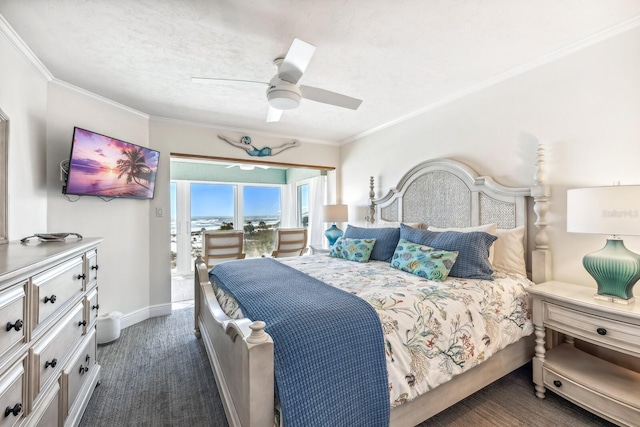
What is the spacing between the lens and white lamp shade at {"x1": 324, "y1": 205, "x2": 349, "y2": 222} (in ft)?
14.1

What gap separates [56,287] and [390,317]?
5.51 ft

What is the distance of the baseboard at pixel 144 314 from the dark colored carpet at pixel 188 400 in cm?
59

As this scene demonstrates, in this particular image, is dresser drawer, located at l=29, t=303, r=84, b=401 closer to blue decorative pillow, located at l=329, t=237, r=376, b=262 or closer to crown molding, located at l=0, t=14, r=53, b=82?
crown molding, located at l=0, t=14, r=53, b=82

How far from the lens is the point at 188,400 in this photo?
1.90m

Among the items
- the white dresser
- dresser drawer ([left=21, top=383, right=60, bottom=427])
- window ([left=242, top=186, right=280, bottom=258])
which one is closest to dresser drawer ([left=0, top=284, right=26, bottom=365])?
the white dresser

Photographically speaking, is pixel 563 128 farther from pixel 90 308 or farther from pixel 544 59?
pixel 90 308

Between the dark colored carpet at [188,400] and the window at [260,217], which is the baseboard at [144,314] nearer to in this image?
the dark colored carpet at [188,400]

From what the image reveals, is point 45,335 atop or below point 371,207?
below

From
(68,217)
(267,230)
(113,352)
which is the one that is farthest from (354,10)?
(267,230)

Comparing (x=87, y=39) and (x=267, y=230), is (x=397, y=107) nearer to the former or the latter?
(x=87, y=39)

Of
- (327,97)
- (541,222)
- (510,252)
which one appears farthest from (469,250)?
(327,97)

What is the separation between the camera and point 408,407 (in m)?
1.47

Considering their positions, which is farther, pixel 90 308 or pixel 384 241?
pixel 384 241

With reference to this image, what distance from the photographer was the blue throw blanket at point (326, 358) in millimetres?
1123
